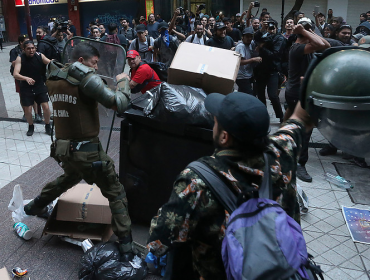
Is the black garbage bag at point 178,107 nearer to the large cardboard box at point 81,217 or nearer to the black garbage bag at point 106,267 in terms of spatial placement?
the large cardboard box at point 81,217

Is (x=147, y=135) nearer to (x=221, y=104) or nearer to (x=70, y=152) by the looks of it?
(x=70, y=152)

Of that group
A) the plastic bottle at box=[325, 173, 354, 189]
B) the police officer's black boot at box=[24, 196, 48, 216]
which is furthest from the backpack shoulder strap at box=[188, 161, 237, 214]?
the plastic bottle at box=[325, 173, 354, 189]

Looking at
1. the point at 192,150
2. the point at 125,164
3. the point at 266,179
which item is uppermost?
the point at 266,179

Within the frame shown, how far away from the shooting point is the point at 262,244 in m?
1.29

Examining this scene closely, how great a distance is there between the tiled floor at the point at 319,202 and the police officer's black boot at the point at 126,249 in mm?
551

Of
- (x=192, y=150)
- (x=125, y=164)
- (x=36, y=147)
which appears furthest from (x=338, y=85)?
(x=36, y=147)

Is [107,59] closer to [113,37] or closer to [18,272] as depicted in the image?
[18,272]

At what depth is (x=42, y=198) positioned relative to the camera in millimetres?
3426

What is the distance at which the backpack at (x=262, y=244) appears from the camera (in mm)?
1273

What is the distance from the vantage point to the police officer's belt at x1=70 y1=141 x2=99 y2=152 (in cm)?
303

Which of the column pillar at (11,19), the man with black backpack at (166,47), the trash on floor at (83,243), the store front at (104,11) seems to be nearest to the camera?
the trash on floor at (83,243)

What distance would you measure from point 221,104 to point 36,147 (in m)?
5.03

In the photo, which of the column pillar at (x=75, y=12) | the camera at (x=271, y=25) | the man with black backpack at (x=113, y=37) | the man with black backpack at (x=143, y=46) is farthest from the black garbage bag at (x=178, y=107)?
the column pillar at (x=75, y=12)

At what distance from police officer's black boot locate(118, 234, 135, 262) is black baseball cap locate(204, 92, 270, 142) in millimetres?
1872
